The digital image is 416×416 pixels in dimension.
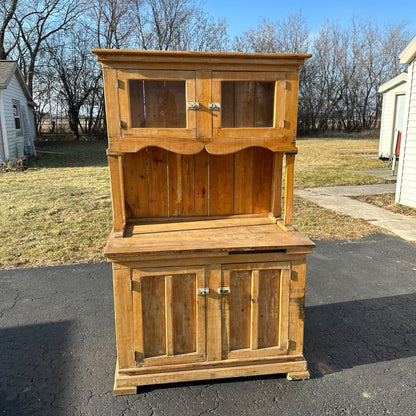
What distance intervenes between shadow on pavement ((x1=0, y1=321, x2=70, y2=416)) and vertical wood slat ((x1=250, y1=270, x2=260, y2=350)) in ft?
3.93

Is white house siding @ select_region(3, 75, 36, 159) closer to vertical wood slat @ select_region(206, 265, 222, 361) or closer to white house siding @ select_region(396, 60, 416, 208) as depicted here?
white house siding @ select_region(396, 60, 416, 208)

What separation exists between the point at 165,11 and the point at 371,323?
1120 inches

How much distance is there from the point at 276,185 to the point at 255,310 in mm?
925

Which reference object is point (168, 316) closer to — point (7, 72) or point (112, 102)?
point (112, 102)

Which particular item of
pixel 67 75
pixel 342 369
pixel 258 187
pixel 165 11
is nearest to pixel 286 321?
pixel 342 369

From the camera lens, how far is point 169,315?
2297 millimetres

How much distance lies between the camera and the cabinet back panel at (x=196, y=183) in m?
2.67

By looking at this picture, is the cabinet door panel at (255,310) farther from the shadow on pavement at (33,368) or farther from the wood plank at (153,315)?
the shadow on pavement at (33,368)

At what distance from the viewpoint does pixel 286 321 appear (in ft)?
7.86

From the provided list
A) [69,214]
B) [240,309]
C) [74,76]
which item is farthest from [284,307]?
[74,76]

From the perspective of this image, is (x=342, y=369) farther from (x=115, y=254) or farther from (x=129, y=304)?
(x=115, y=254)

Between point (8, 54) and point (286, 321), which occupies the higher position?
point (8, 54)

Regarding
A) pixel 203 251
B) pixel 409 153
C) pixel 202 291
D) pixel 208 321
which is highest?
pixel 409 153

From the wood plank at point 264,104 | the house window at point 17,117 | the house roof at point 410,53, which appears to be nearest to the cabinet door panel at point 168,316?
the wood plank at point 264,104
